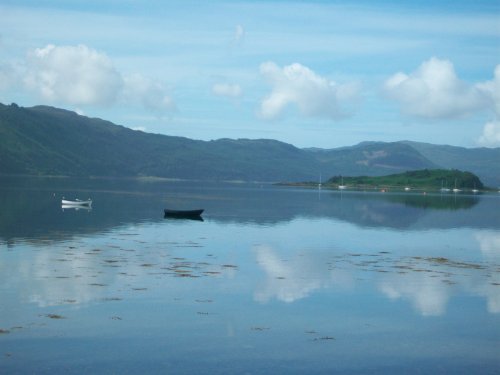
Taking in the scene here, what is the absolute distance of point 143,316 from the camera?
3166 cm

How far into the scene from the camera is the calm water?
83.6ft

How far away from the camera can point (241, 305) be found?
3534 cm

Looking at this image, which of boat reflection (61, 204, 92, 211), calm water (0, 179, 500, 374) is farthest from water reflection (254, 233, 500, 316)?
boat reflection (61, 204, 92, 211)

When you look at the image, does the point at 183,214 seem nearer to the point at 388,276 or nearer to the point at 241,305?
the point at 388,276

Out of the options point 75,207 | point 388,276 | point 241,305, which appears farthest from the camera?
point 75,207

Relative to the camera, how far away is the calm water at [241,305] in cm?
2548

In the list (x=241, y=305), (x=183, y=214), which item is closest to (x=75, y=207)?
(x=183, y=214)

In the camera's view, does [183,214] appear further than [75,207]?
No

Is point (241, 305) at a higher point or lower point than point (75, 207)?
lower

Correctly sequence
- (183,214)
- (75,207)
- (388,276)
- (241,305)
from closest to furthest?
1. (241,305)
2. (388,276)
3. (183,214)
4. (75,207)

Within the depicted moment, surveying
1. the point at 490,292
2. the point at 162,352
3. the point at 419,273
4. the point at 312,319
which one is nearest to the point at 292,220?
the point at 419,273

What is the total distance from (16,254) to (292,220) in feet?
182

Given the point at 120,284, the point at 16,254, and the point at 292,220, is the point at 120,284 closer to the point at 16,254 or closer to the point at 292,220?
the point at 16,254

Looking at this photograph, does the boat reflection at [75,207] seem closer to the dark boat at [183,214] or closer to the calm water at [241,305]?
the dark boat at [183,214]
